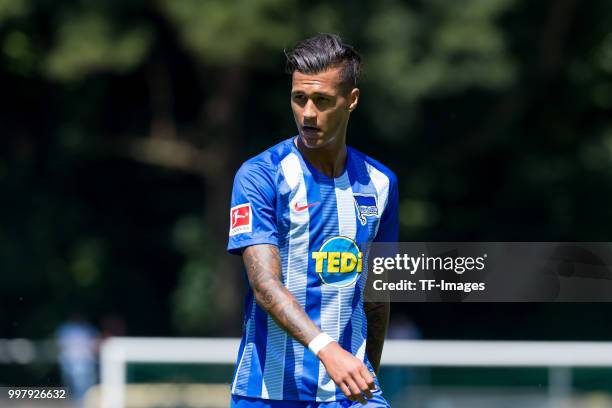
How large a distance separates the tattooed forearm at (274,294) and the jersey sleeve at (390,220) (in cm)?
56

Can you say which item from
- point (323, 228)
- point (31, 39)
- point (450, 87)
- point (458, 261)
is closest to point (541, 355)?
point (458, 261)

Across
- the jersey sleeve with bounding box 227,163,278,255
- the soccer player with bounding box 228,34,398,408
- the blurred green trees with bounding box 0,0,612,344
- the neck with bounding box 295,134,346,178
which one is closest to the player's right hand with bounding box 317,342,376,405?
the soccer player with bounding box 228,34,398,408

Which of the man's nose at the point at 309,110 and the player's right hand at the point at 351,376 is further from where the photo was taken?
the man's nose at the point at 309,110

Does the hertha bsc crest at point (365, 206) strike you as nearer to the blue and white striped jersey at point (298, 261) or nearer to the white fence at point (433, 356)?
the blue and white striped jersey at point (298, 261)

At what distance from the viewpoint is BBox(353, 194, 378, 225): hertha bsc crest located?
4406mm

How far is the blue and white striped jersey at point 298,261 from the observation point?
421 cm

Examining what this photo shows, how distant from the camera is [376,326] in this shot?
4.60m

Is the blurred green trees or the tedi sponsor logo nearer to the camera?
the tedi sponsor logo

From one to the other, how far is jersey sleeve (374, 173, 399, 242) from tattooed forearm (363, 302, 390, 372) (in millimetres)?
256

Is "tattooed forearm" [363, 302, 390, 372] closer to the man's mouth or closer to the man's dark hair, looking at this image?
the man's mouth

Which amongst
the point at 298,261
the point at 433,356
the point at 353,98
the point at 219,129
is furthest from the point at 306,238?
the point at 219,129

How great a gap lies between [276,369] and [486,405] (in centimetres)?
440

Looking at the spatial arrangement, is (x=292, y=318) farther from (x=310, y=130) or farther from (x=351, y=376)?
(x=310, y=130)

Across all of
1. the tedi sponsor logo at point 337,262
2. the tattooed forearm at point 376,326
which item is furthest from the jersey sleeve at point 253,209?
the tattooed forearm at point 376,326
